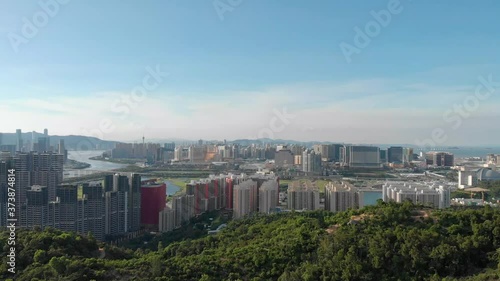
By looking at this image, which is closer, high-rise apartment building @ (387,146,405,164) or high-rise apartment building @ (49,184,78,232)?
high-rise apartment building @ (49,184,78,232)

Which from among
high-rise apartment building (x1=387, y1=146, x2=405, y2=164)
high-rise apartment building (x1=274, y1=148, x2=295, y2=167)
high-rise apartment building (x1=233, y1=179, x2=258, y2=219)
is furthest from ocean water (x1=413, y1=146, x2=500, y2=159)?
high-rise apartment building (x1=233, y1=179, x2=258, y2=219)

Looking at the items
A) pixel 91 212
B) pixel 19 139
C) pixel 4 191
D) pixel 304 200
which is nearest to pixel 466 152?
pixel 304 200

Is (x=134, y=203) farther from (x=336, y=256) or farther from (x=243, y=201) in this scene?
(x=336, y=256)

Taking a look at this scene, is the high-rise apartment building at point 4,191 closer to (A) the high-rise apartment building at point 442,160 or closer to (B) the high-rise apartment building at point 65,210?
(B) the high-rise apartment building at point 65,210

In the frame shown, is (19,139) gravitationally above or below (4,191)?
above

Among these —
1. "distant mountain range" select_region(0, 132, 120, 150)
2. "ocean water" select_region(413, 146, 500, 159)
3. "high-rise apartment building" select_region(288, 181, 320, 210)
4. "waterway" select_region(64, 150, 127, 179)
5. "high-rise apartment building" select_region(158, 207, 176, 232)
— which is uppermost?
"distant mountain range" select_region(0, 132, 120, 150)

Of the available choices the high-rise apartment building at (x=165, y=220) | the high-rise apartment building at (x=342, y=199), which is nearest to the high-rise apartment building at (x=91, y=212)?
the high-rise apartment building at (x=165, y=220)

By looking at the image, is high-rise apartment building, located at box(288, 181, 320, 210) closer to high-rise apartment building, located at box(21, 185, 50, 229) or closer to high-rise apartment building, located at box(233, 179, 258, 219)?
high-rise apartment building, located at box(233, 179, 258, 219)

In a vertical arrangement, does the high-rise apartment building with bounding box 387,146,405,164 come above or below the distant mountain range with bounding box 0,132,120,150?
below

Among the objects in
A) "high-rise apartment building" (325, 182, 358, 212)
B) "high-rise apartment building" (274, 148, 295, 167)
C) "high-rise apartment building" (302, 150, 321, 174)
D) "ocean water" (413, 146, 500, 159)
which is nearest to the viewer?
"high-rise apartment building" (325, 182, 358, 212)
